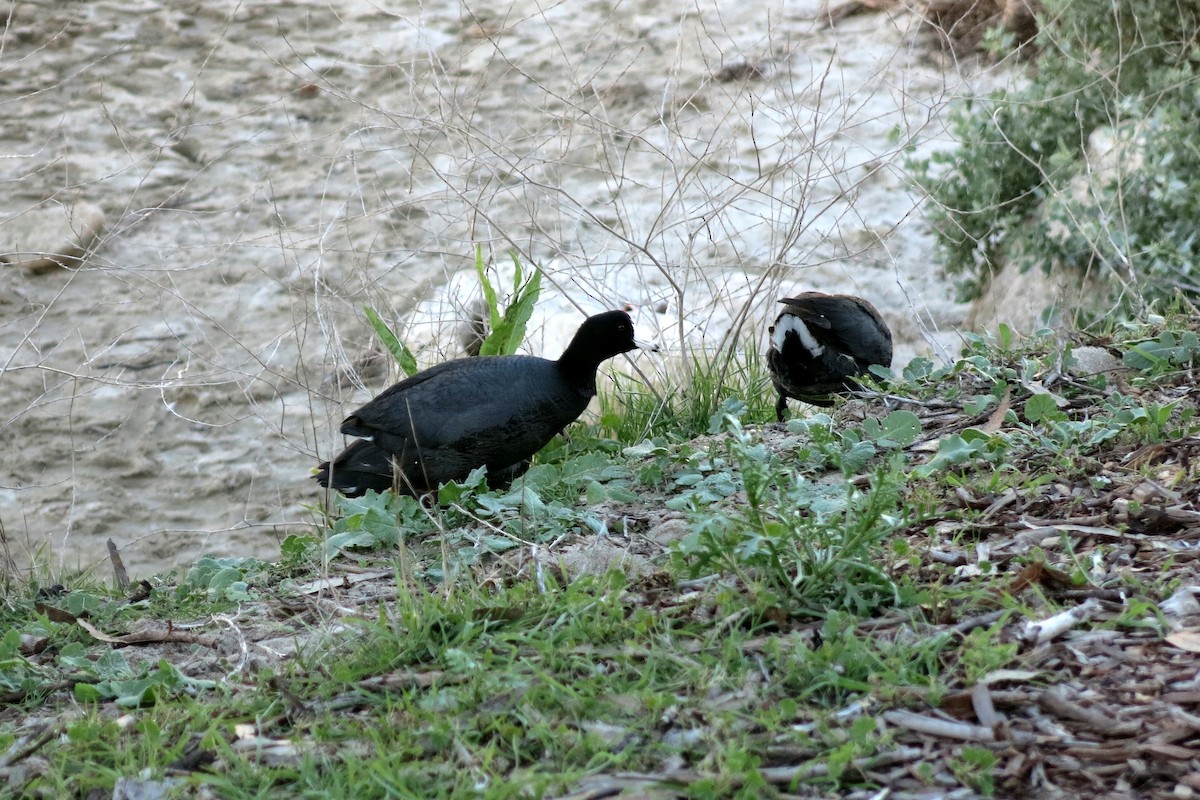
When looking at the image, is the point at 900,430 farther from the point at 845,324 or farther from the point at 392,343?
the point at 392,343

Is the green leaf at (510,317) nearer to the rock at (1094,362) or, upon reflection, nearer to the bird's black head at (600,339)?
the bird's black head at (600,339)

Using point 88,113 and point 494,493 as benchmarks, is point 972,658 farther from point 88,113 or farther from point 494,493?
point 88,113

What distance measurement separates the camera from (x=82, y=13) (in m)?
10.4

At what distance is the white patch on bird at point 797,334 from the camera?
5.36 meters

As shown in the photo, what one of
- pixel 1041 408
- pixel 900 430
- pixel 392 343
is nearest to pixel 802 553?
pixel 900 430

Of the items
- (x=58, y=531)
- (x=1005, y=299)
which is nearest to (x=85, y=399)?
(x=58, y=531)

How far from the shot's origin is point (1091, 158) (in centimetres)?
742

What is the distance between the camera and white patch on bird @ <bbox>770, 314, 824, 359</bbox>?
536 cm

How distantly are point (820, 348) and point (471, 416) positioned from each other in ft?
5.63

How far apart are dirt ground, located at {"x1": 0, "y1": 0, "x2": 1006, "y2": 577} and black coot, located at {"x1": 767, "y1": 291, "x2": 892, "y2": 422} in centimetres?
76

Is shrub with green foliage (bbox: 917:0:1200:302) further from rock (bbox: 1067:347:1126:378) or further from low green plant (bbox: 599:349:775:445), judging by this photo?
rock (bbox: 1067:347:1126:378)

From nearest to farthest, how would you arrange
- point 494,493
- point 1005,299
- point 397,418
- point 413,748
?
1. point 413,748
2. point 494,493
3. point 397,418
4. point 1005,299

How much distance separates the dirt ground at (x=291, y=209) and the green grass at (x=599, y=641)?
9.62ft

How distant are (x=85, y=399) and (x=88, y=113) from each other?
2.81m
